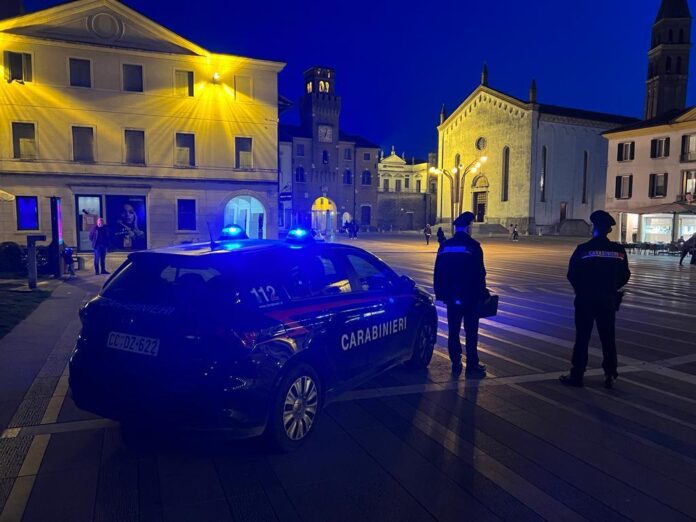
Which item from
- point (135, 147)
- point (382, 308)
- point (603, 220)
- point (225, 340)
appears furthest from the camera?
point (135, 147)

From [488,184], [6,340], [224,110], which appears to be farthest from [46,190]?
[488,184]

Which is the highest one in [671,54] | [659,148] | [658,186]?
[671,54]

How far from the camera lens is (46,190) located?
27.5 m

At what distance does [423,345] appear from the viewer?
6449 millimetres

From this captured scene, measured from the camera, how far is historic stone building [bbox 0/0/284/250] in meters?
26.8

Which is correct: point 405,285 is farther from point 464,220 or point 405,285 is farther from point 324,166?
point 324,166

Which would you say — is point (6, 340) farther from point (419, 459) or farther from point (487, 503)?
point (487, 503)

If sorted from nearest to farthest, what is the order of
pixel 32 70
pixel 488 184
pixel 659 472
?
→ pixel 659 472 → pixel 32 70 → pixel 488 184

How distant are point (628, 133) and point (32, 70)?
4168 cm

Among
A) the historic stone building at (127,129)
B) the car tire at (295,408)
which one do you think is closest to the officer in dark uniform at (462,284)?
the car tire at (295,408)

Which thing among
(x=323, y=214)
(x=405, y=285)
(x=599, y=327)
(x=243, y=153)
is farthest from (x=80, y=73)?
(x=323, y=214)

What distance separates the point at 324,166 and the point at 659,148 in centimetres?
3630

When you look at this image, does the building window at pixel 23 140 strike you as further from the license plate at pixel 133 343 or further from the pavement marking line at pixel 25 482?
the license plate at pixel 133 343

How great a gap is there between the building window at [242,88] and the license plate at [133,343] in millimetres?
29118
